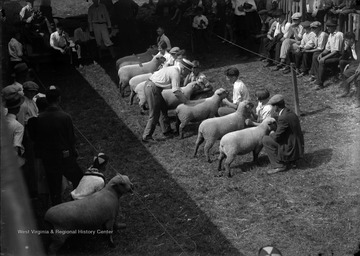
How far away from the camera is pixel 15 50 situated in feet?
49.1

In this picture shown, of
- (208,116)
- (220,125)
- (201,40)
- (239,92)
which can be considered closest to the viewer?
(220,125)

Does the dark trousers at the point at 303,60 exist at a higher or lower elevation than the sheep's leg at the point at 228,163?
higher

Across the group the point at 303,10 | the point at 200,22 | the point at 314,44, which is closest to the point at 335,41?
the point at 314,44

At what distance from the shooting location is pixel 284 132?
9492mm

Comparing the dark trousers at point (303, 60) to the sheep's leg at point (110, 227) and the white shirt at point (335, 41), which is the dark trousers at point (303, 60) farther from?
the sheep's leg at point (110, 227)

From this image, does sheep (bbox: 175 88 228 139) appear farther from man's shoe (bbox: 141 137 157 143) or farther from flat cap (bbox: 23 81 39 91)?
flat cap (bbox: 23 81 39 91)

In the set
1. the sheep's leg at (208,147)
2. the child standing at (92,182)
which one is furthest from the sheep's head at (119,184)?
the sheep's leg at (208,147)

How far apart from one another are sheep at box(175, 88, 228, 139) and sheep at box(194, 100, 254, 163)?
87 centimetres

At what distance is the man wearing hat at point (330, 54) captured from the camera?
1325cm

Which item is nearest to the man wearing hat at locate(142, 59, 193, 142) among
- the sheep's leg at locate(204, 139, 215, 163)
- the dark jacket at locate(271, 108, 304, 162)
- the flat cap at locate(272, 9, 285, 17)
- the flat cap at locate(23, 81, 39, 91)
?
the sheep's leg at locate(204, 139, 215, 163)

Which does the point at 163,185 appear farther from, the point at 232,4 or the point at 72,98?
the point at 232,4

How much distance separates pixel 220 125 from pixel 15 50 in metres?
7.01

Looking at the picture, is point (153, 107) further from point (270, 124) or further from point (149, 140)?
point (270, 124)

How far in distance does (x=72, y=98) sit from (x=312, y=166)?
6710 mm
